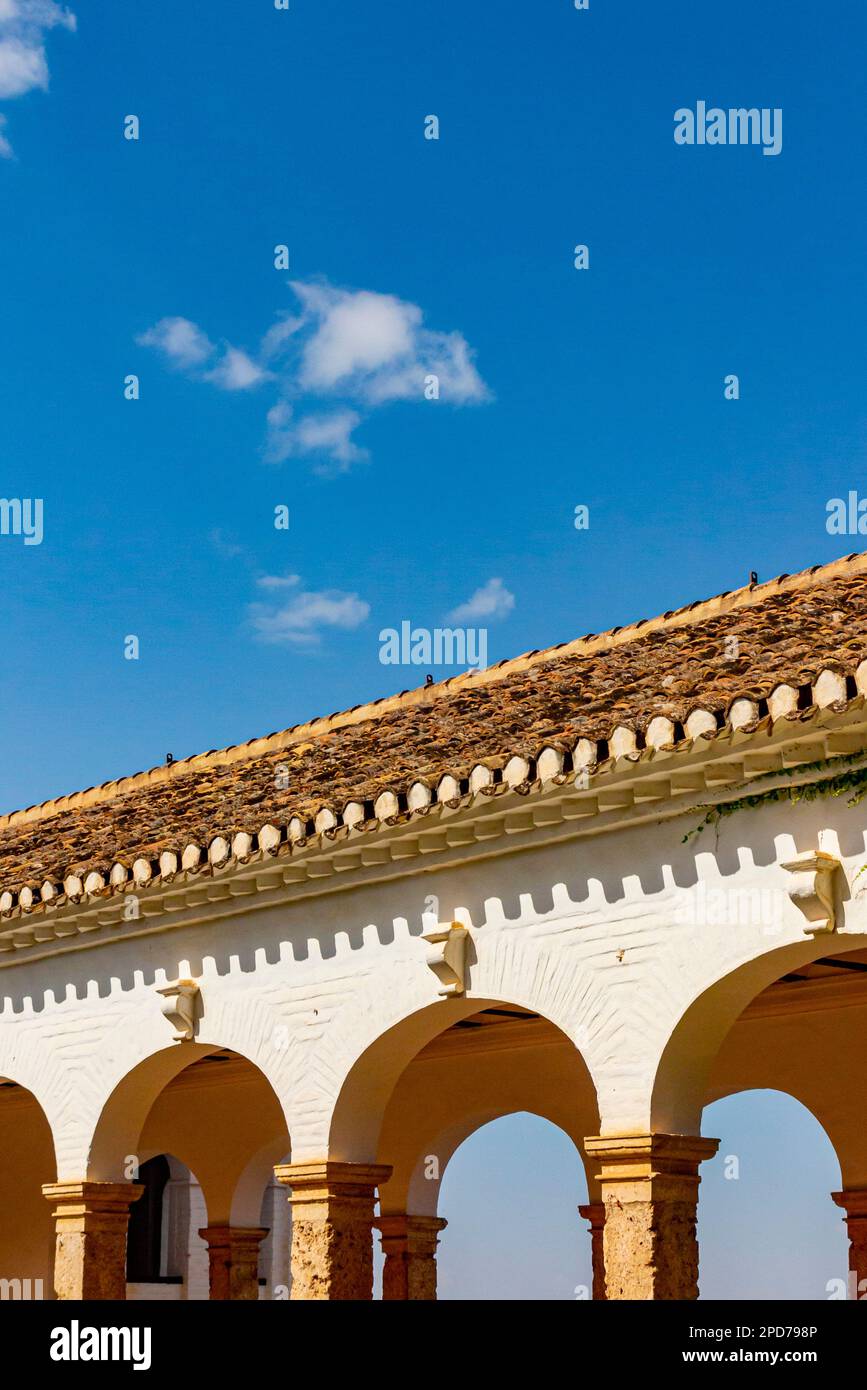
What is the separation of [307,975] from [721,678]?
3.58m

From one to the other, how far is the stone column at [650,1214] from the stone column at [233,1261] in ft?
26.9

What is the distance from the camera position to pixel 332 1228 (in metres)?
12.8

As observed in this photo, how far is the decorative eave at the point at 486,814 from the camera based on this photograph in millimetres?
10570

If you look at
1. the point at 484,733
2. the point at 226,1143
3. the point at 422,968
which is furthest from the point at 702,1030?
the point at 226,1143

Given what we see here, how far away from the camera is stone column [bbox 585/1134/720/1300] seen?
10.9m

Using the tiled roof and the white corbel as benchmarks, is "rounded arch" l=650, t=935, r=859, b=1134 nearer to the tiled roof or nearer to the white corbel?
the tiled roof

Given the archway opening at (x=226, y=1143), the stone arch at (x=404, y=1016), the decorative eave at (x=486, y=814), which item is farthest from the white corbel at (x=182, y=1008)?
the archway opening at (x=226, y=1143)

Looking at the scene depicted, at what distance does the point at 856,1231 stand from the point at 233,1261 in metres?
6.52

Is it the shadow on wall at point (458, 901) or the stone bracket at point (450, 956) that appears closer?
the shadow on wall at point (458, 901)

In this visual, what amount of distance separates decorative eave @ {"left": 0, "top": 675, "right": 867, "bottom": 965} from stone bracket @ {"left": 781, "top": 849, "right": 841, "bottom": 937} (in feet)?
1.60

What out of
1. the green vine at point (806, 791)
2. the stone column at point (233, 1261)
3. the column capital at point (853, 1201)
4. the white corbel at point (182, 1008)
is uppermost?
the green vine at point (806, 791)

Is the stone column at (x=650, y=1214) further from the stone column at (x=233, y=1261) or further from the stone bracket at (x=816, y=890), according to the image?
the stone column at (x=233, y=1261)
